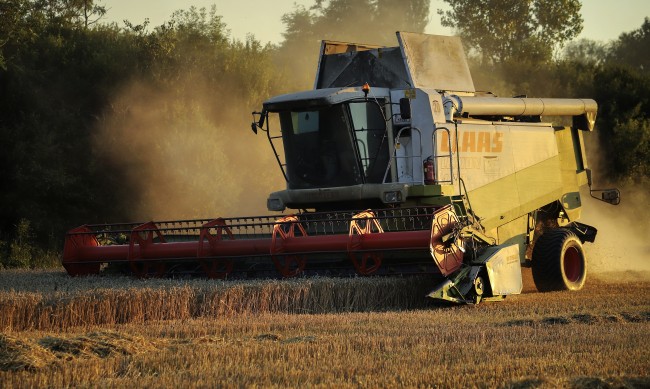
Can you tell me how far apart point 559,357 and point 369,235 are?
13.1ft

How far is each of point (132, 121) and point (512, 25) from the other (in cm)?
1656

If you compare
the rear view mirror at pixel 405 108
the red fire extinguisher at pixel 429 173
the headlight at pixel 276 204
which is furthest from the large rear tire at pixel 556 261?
the headlight at pixel 276 204

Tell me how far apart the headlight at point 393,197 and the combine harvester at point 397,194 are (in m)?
0.01

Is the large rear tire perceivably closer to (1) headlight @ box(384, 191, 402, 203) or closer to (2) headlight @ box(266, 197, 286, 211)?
(1) headlight @ box(384, 191, 402, 203)

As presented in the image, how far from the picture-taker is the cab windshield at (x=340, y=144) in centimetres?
1148

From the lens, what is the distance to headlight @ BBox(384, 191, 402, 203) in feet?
36.5

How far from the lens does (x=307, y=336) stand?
25.0 ft

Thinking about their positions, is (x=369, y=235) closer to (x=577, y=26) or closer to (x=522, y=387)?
(x=522, y=387)

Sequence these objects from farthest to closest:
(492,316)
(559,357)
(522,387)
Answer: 1. (492,316)
2. (559,357)
3. (522,387)

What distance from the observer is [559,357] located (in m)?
6.58

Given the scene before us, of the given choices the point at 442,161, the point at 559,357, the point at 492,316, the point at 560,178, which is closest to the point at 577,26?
the point at 560,178

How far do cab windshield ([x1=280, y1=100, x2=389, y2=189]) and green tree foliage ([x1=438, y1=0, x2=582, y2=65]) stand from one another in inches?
800

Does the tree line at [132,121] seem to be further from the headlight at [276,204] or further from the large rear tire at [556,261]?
the large rear tire at [556,261]

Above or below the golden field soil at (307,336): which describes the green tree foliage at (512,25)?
above
